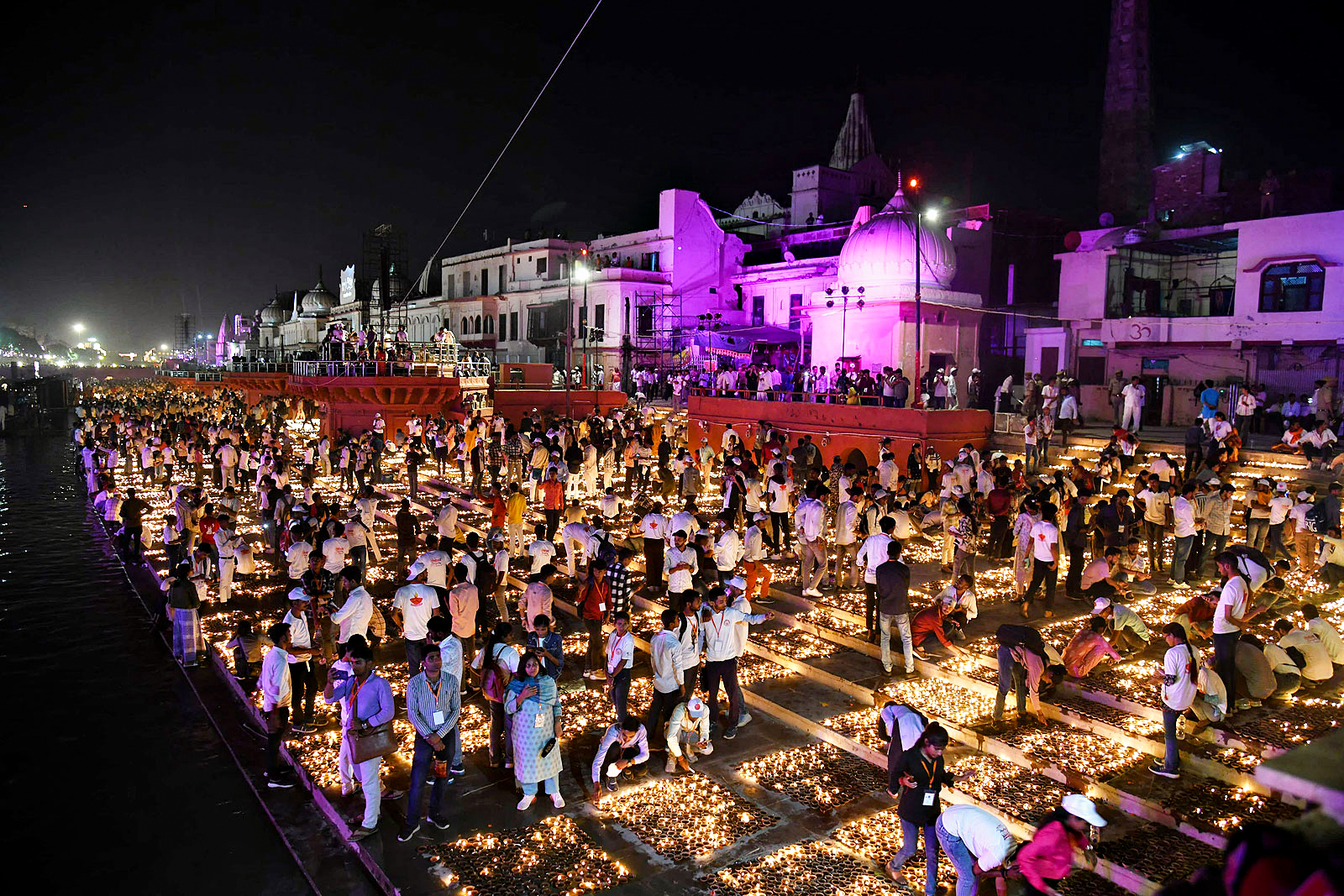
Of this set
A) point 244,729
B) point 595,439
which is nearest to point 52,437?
point 595,439

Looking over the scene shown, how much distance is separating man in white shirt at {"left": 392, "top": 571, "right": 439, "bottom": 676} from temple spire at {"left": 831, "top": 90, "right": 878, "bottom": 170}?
169ft

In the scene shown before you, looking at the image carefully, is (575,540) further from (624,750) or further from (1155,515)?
(1155,515)

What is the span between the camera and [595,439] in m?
21.6

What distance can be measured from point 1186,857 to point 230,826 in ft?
25.4

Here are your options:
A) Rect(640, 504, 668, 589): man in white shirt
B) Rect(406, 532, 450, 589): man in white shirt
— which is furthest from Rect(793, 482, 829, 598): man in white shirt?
Rect(406, 532, 450, 589): man in white shirt

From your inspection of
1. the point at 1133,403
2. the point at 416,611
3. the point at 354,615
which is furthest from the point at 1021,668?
the point at 1133,403

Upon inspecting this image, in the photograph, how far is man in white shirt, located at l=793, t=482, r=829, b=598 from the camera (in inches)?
432

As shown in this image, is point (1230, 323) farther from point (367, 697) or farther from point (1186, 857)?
point (367, 697)

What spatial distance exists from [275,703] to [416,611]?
58.6 inches

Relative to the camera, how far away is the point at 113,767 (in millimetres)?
8164

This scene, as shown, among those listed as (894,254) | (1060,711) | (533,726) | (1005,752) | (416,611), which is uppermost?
(894,254)

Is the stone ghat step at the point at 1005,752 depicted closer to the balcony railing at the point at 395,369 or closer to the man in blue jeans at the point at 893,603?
the man in blue jeans at the point at 893,603

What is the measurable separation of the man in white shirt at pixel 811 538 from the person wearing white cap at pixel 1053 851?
Answer: 21.7 ft

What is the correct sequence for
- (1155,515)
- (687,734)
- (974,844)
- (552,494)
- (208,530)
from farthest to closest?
(552,494) < (208,530) < (1155,515) < (687,734) < (974,844)
